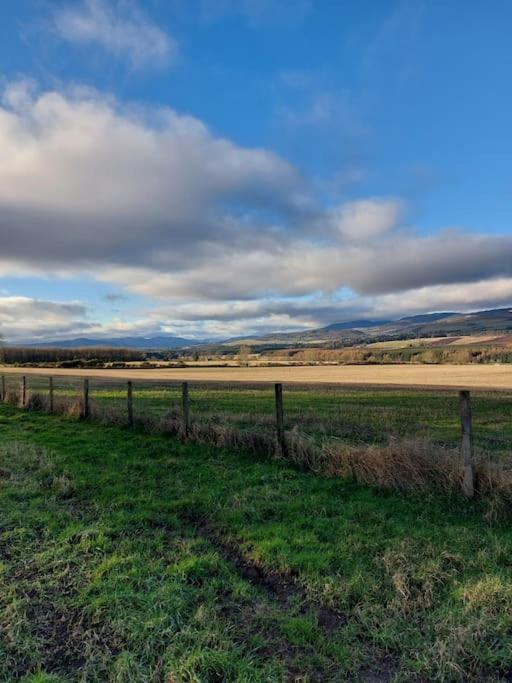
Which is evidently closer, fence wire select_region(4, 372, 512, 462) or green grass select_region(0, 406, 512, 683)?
green grass select_region(0, 406, 512, 683)

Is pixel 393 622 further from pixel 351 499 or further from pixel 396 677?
pixel 351 499

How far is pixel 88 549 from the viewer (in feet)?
19.9

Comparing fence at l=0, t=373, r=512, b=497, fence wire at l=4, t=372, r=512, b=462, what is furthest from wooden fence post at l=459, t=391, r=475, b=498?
fence wire at l=4, t=372, r=512, b=462

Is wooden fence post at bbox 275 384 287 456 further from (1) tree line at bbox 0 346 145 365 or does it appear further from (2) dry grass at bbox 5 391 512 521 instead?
(1) tree line at bbox 0 346 145 365

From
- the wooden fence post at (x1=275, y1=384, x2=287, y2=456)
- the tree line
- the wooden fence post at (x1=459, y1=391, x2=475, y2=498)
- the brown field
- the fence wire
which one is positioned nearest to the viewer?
the wooden fence post at (x1=459, y1=391, x2=475, y2=498)

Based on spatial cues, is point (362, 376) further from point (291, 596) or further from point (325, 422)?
point (291, 596)

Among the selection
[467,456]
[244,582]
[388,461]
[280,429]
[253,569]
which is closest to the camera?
[244,582]

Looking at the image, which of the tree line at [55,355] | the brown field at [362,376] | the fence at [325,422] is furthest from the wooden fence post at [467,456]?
the tree line at [55,355]

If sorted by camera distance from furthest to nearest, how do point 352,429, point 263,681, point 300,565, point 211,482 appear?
point 352,429 < point 211,482 < point 300,565 < point 263,681

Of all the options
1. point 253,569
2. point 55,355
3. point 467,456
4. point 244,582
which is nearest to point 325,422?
point 467,456

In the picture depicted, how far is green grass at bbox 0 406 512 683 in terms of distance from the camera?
391 centimetres

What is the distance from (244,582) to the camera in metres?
5.29

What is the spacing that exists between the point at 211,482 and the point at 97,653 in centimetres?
539

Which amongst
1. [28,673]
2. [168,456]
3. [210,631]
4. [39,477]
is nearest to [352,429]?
[168,456]
